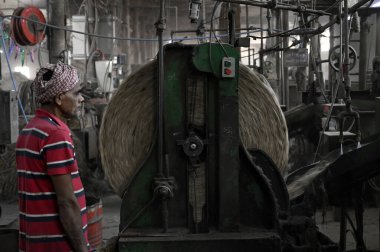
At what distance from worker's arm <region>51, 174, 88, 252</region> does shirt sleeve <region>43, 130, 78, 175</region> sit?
0.03m

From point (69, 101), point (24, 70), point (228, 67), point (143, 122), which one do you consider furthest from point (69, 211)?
point (24, 70)

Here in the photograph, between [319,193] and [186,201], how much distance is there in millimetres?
1314

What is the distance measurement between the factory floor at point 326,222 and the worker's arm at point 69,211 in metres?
2.39

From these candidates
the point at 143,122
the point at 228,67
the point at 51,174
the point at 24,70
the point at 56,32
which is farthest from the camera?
the point at 24,70

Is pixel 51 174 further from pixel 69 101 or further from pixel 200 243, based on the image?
pixel 200 243

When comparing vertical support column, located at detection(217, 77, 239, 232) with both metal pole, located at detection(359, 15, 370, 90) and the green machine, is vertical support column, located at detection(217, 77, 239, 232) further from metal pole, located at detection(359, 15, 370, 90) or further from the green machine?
metal pole, located at detection(359, 15, 370, 90)

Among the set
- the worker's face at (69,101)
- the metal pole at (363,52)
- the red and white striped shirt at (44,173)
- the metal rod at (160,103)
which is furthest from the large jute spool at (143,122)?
the metal pole at (363,52)

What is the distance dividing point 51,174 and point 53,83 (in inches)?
→ 17.5

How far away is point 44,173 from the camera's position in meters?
2.16

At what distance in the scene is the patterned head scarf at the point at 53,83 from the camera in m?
2.21

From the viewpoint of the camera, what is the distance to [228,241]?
2.38 meters

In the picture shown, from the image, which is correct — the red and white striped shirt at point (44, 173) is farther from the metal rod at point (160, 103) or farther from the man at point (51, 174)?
the metal rod at point (160, 103)

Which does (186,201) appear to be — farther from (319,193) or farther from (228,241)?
(319,193)

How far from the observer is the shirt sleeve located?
2.12 meters
